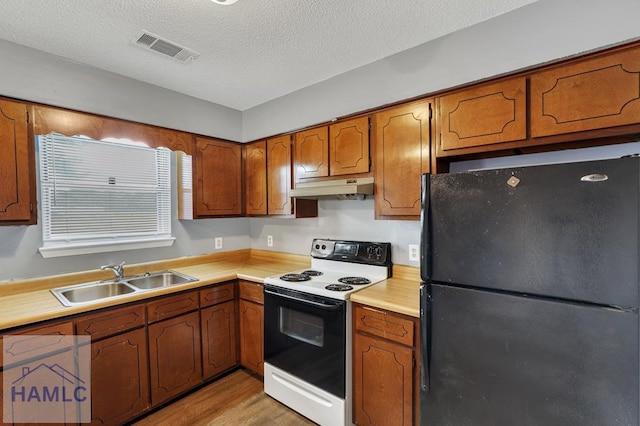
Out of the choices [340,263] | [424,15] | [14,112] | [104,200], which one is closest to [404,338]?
[340,263]

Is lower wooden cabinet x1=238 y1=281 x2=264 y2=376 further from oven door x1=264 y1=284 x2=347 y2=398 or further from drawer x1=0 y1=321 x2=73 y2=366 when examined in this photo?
drawer x1=0 y1=321 x2=73 y2=366

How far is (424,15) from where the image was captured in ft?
5.58

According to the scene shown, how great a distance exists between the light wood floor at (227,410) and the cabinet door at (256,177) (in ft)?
4.97

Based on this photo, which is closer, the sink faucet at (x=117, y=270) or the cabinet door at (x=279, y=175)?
the sink faucet at (x=117, y=270)

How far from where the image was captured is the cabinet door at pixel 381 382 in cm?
169

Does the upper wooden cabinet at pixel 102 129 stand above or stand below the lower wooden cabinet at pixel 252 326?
above

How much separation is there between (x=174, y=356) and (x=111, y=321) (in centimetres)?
56

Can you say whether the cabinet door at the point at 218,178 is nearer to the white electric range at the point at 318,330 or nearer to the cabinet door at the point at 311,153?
the cabinet door at the point at 311,153

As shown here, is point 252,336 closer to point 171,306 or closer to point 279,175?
point 171,306

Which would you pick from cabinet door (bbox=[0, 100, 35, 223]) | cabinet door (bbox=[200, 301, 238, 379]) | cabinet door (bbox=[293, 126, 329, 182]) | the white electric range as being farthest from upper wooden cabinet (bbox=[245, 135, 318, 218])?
cabinet door (bbox=[0, 100, 35, 223])

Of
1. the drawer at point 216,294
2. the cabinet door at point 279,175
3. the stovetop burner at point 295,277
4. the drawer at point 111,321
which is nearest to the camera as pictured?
the drawer at point 111,321

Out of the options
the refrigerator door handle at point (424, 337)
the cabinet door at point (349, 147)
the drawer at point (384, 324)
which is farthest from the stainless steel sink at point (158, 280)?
the refrigerator door handle at point (424, 337)

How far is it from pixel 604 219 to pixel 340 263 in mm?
1728

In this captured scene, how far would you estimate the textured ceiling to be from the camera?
5.25 feet
